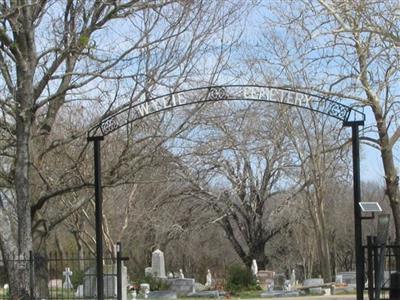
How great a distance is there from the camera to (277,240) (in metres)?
51.2

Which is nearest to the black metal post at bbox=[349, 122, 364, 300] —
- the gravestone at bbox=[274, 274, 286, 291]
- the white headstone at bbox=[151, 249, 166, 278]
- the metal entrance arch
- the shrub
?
the metal entrance arch

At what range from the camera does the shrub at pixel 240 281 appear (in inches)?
1339

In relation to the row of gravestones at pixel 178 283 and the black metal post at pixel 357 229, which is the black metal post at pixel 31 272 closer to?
the black metal post at pixel 357 229

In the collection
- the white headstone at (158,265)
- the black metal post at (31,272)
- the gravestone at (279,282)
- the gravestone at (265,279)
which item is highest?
the black metal post at (31,272)

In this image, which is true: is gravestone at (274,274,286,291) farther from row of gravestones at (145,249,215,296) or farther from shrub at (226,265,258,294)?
row of gravestones at (145,249,215,296)

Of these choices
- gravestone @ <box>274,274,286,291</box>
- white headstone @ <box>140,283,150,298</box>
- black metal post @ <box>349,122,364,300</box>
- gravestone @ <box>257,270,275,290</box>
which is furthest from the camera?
gravestone @ <box>274,274,286,291</box>

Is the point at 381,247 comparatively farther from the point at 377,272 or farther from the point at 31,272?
the point at 31,272

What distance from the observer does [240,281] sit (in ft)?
113

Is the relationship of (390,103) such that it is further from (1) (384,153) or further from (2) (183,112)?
(2) (183,112)

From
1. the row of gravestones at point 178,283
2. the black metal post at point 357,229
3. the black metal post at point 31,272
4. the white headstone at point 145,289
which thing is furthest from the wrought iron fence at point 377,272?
the white headstone at point 145,289

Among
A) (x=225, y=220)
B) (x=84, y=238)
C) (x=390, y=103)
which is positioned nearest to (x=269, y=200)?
(x=225, y=220)

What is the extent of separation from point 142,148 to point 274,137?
21.4 metres

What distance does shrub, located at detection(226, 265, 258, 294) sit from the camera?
34.0m

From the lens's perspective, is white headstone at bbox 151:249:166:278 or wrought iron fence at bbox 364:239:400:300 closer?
wrought iron fence at bbox 364:239:400:300
